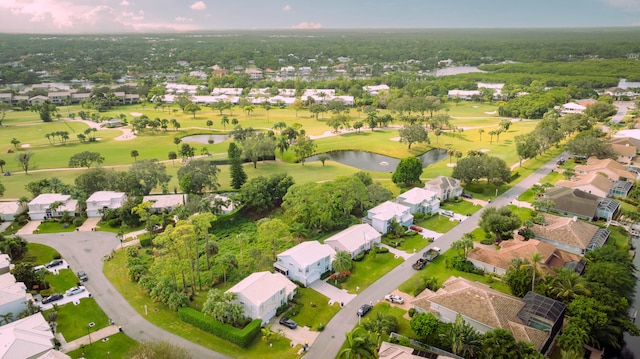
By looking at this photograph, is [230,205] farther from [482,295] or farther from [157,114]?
[157,114]

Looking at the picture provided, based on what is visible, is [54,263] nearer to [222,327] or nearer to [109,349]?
[109,349]

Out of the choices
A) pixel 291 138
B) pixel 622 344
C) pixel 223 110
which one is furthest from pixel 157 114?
pixel 622 344

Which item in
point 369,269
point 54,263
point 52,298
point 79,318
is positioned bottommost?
point 369,269

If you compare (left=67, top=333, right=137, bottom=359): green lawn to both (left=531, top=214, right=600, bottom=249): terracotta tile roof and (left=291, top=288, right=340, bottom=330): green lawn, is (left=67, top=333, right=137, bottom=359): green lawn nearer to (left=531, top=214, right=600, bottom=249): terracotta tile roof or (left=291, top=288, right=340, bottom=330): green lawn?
(left=291, top=288, right=340, bottom=330): green lawn

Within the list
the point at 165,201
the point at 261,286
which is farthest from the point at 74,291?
the point at 165,201

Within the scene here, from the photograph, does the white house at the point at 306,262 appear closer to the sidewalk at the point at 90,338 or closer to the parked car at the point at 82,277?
the sidewalk at the point at 90,338

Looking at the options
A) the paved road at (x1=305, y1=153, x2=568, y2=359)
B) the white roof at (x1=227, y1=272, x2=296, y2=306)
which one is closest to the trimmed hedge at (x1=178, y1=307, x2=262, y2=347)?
the white roof at (x1=227, y1=272, x2=296, y2=306)
